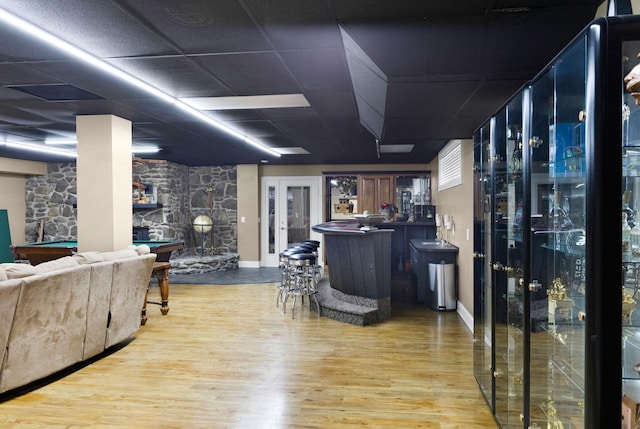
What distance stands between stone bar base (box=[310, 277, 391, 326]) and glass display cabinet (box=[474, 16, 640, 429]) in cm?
218

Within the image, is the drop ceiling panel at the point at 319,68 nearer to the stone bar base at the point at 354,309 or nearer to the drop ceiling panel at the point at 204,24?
the drop ceiling panel at the point at 204,24

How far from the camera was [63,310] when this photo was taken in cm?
327

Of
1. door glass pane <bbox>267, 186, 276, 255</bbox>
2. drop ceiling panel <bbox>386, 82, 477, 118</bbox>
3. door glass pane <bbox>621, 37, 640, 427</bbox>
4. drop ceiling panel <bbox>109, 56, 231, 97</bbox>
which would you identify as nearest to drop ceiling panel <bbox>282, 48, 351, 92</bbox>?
drop ceiling panel <bbox>386, 82, 477, 118</bbox>

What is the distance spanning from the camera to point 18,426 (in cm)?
257

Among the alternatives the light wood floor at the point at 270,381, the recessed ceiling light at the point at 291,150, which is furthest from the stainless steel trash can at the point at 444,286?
the recessed ceiling light at the point at 291,150

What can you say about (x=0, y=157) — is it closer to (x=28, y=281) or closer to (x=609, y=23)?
(x=28, y=281)

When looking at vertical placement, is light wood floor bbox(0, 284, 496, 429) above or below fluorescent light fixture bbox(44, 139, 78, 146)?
below

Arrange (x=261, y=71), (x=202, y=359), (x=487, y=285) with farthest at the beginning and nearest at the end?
1. (x=202, y=359)
2. (x=261, y=71)
3. (x=487, y=285)

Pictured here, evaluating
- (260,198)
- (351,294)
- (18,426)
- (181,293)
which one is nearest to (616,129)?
(18,426)

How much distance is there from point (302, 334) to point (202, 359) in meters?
1.17

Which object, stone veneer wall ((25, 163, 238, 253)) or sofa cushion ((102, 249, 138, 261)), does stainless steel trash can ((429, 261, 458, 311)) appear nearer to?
sofa cushion ((102, 249, 138, 261))

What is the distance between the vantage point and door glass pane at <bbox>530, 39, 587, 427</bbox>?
1.55m

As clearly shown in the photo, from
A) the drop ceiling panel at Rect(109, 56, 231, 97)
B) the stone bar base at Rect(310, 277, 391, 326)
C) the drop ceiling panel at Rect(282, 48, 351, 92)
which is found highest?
the drop ceiling panel at Rect(109, 56, 231, 97)

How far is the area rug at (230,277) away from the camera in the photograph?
765 cm
